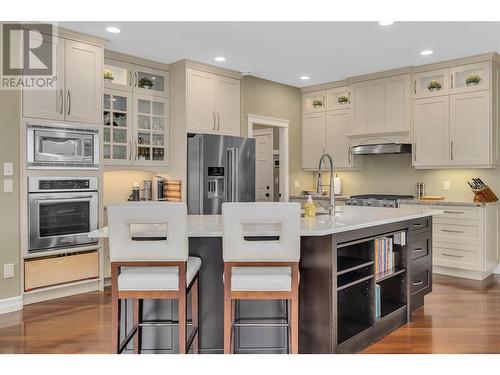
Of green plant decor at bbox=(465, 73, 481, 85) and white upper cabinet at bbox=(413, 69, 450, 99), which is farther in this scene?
white upper cabinet at bbox=(413, 69, 450, 99)

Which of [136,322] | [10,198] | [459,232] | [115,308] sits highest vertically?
[10,198]

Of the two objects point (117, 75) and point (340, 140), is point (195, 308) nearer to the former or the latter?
point (117, 75)

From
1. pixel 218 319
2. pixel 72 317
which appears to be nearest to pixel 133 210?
pixel 218 319

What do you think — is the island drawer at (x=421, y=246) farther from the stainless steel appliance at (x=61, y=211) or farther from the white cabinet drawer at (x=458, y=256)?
the stainless steel appliance at (x=61, y=211)

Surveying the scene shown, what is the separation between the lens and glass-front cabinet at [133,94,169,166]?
4883 millimetres

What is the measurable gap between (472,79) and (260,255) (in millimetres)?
4169

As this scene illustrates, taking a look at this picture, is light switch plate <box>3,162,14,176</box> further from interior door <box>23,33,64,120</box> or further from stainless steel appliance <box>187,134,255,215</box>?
stainless steel appliance <box>187,134,255,215</box>

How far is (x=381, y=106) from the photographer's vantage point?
570 centimetres

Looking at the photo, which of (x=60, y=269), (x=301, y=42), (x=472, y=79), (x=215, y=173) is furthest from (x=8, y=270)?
(x=472, y=79)

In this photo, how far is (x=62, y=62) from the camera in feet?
13.1

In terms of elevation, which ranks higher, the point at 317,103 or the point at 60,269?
the point at 317,103

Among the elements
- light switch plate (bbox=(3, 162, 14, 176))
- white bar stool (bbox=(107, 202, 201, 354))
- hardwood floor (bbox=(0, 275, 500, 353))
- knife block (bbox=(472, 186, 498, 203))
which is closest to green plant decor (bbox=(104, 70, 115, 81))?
light switch plate (bbox=(3, 162, 14, 176))

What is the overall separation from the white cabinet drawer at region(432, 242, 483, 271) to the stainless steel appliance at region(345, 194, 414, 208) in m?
0.72

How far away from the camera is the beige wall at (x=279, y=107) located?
5.82 meters
